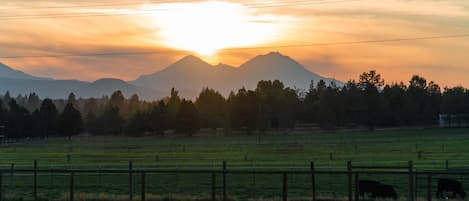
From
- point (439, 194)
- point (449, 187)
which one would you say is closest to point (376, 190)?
point (439, 194)

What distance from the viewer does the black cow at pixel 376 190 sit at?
28111mm

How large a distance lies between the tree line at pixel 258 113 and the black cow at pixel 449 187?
114769mm

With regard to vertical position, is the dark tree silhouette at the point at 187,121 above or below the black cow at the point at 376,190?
above

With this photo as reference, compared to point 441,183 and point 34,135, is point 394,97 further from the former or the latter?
point 441,183

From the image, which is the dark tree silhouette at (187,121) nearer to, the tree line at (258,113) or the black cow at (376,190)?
the tree line at (258,113)

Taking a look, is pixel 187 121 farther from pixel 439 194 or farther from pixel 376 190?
pixel 376 190

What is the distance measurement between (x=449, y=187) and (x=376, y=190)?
3287mm

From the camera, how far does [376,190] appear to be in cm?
2859

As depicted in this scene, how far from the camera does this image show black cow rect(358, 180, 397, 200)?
2811cm

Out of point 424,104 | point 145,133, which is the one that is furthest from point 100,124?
point 424,104

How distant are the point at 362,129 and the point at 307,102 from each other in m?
18.2

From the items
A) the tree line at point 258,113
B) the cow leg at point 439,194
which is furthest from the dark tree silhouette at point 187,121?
the cow leg at point 439,194

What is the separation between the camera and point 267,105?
158 meters

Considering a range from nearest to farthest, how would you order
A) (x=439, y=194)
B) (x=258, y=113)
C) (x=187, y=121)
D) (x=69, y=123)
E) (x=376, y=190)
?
1. (x=376, y=190)
2. (x=439, y=194)
3. (x=187, y=121)
4. (x=69, y=123)
5. (x=258, y=113)
